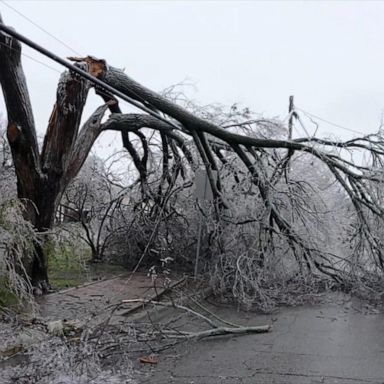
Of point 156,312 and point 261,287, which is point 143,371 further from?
point 261,287

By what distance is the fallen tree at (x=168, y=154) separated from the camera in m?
8.91

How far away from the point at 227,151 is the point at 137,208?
276cm

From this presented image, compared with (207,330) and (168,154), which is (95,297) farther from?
(168,154)

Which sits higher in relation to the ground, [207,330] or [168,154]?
[168,154]

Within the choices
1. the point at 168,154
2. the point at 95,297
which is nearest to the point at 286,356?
the point at 95,297

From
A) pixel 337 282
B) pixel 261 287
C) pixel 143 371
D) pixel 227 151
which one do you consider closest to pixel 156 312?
pixel 261 287

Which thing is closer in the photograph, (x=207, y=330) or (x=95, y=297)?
(x=207, y=330)

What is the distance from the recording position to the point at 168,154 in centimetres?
1355

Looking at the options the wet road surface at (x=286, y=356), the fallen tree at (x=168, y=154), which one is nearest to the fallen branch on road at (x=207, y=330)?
the wet road surface at (x=286, y=356)

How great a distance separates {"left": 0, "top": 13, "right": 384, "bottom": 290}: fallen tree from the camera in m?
8.91

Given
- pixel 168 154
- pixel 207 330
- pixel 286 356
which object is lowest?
pixel 286 356

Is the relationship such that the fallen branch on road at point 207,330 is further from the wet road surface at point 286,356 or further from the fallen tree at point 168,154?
the fallen tree at point 168,154

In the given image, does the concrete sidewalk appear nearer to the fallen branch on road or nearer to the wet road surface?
the fallen branch on road

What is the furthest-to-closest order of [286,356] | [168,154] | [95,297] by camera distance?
1. [168,154]
2. [95,297]
3. [286,356]
